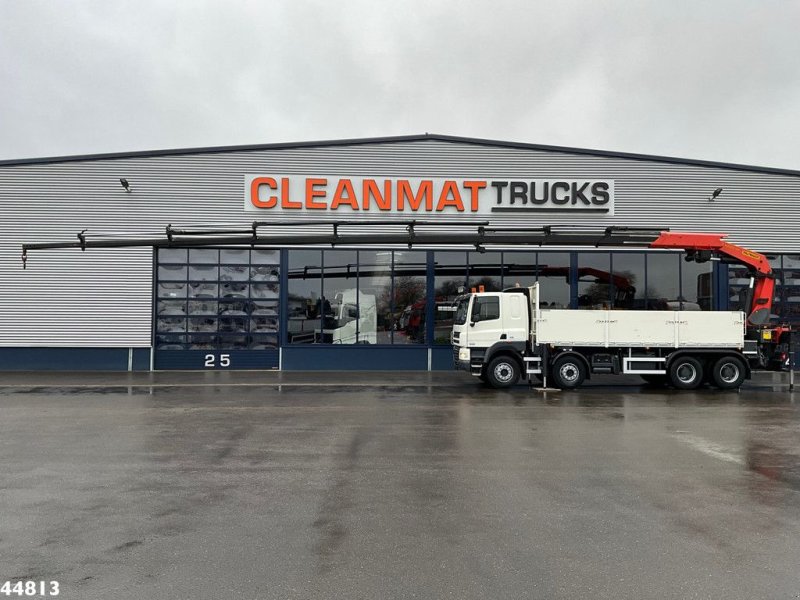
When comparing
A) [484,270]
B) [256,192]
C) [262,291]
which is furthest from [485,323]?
[256,192]

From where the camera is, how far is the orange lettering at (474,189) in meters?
22.3

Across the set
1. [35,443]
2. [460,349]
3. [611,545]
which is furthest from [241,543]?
[460,349]

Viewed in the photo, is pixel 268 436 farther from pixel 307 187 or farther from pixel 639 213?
pixel 639 213

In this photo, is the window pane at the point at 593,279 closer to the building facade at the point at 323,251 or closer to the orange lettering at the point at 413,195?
the building facade at the point at 323,251

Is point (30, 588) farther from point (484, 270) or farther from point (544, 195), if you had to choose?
point (544, 195)

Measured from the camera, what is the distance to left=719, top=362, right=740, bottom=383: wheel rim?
16.1 m

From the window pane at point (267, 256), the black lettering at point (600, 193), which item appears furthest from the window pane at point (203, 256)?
the black lettering at point (600, 193)

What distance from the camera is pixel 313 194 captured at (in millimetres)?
22047

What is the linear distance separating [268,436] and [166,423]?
2406 millimetres

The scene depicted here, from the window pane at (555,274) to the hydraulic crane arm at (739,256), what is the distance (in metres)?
5.25

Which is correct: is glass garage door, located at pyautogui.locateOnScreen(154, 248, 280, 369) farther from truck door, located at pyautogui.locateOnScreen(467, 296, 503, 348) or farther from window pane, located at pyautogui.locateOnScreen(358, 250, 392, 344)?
truck door, located at pyautogui.locateOnScreen(467, 296, 503, 348)

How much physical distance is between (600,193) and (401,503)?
1892 cm

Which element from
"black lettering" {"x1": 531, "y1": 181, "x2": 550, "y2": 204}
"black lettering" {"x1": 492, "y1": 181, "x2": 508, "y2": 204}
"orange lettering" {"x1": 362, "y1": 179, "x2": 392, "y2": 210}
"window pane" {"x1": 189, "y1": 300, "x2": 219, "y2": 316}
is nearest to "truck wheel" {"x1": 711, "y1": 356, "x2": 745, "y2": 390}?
"black lettering" {"x1": 531, "y1": 181, "x2": 550, "y2": 204}

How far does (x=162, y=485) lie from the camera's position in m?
6.91
